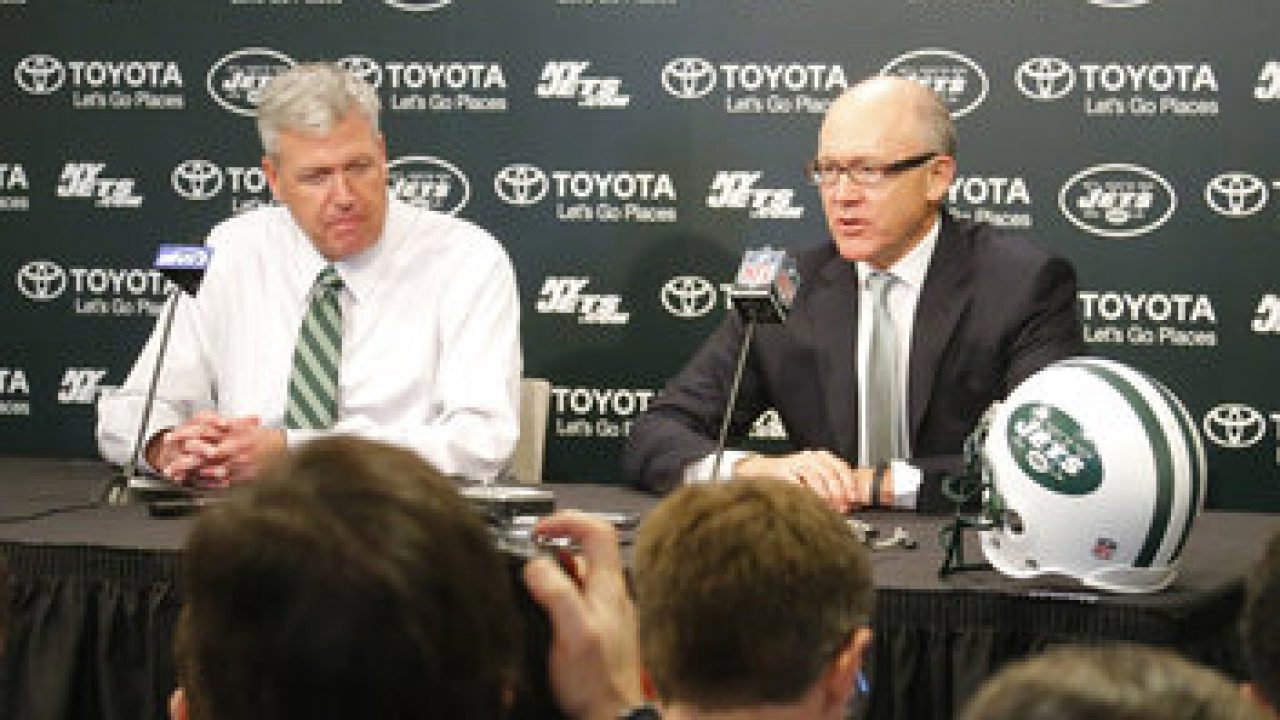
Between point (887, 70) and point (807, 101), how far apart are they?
0.75ft

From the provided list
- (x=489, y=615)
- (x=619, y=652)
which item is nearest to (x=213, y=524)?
(x=489, y=615)

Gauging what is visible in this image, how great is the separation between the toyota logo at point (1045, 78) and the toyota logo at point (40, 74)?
2749 millimetres

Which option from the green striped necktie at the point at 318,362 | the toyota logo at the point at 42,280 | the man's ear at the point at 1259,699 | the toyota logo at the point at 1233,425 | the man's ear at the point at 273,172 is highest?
the man's ear at the point at 273,172

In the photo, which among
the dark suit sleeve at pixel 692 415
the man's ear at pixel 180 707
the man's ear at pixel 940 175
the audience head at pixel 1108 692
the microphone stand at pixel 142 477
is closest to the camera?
the audience head at pixel 1108 692

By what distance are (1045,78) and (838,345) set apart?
115 cm

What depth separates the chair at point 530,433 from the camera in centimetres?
486

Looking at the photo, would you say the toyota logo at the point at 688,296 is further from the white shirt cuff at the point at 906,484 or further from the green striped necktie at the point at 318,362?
the white shirt cuff at the point at 906,484

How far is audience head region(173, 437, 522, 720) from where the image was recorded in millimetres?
1464

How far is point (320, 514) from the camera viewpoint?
152cm

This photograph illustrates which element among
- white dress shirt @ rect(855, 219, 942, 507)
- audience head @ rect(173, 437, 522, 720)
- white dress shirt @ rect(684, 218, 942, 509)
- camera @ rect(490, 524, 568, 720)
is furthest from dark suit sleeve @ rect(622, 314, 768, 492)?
audience head @ rect(173, 437, 522, 720)

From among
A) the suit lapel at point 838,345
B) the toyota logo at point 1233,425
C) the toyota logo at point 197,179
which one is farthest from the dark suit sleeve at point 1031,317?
the toyota logo at point 197,179

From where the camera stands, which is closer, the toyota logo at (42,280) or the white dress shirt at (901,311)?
the white dress shirt at (901,311)

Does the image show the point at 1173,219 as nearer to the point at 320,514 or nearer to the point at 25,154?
the point at 25,154

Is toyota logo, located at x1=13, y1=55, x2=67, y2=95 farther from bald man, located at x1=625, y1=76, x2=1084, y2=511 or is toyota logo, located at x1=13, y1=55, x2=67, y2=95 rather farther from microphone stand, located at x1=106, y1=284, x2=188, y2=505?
bald man, located at x1=625, y1=76, x2=1084, y2=511
